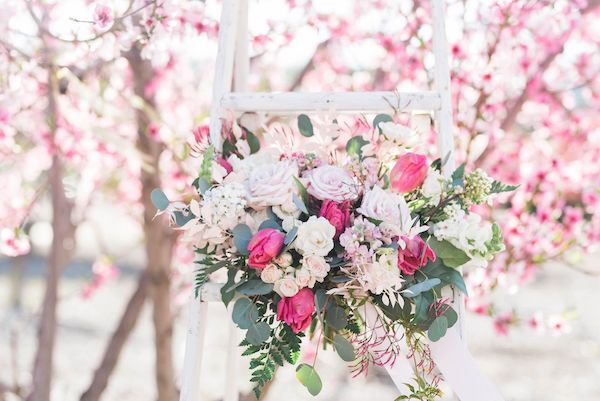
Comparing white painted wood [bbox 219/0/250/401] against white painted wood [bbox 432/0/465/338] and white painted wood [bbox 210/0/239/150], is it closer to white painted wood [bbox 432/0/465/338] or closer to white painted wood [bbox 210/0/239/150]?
white painted wood [bbox 210/0/239/150]

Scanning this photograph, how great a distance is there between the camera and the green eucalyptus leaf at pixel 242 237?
3.92 feet

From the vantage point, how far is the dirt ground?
3.95 meters

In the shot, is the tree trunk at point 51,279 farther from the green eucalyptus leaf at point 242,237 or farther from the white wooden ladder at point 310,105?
the green eucalyptus leaf at point 242,237

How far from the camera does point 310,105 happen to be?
135 cm

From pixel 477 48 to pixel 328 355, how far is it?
8.97 ft

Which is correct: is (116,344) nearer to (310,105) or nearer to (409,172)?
(310,105)

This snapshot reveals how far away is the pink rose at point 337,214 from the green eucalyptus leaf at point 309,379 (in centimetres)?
24

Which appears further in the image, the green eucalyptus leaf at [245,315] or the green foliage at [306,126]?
the green foliage at [306,126]

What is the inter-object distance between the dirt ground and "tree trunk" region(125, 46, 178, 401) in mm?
955

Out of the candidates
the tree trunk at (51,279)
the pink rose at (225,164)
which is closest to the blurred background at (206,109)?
the tree trunk at (51,279)

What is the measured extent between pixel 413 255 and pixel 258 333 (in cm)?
30

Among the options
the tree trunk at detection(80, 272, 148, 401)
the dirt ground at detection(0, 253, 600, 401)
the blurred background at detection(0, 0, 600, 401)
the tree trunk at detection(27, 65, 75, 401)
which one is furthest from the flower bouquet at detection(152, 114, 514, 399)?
the dirt ground at detection(0, 253, 600, 401)

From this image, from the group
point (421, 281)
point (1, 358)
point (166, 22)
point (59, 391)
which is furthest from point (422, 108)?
point (1, 358)

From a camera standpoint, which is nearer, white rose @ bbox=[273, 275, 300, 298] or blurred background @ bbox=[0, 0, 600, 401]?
white rose @ bbox=[273, 275, 300, 298]
